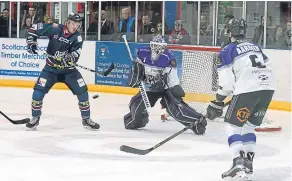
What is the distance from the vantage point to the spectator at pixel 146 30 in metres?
10.6

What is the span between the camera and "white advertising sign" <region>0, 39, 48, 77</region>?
1091cm

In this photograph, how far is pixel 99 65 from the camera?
10469 mm

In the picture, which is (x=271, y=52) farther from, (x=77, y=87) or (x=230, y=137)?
(x=230, y=137)

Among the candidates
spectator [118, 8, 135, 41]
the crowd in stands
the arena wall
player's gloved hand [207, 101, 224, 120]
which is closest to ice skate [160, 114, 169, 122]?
the arena wall

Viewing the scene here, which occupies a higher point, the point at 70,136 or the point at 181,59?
the point at 181,59

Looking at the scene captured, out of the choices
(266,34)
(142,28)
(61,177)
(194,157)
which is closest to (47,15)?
(142,28)

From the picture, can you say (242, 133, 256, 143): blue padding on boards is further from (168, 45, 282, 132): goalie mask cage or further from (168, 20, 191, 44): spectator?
(168, 20, 191, 44): spectator

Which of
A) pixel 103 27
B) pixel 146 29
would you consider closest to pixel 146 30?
pixel 146 29

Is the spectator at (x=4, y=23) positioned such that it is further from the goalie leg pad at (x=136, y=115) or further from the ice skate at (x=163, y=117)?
the goalie leg pad at (x=136, y=115)

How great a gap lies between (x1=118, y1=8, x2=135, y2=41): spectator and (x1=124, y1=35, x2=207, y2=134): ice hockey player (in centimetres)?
413

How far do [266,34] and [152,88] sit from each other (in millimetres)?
3205

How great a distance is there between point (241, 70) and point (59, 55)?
2.51 m

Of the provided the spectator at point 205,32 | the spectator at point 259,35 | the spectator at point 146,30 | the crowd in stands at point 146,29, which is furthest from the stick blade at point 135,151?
the spectator at point 146,30

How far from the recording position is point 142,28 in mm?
10664
